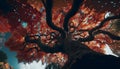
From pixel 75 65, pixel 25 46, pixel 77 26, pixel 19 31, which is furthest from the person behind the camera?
pixel 77 26

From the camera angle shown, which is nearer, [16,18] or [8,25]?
[16,18]

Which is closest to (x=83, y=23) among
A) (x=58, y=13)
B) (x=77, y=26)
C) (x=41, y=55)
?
(x=77, y=26)

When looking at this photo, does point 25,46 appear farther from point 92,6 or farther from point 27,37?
point 92,6

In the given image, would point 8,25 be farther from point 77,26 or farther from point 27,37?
point 77,26

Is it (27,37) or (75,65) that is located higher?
(27,37)

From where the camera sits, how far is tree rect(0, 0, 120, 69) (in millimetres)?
12318

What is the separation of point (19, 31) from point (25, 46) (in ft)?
5.67

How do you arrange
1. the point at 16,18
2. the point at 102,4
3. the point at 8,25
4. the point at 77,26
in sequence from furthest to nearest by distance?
the point at 77,26 < the point at 8,25 < the point at 16,18 < the point at 102,4

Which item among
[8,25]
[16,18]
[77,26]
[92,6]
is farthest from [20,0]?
[77,26]

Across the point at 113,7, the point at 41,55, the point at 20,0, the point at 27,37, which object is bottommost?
the point at 41,55

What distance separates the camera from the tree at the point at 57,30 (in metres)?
12.3

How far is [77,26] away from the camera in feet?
62.2

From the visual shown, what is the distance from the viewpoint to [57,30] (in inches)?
581

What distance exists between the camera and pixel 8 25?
1530cm
